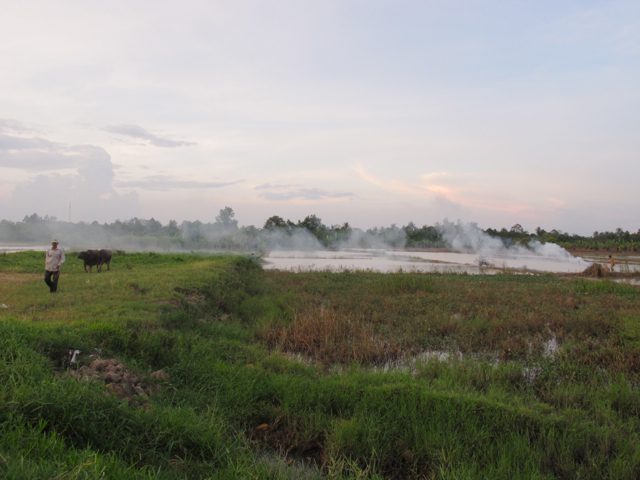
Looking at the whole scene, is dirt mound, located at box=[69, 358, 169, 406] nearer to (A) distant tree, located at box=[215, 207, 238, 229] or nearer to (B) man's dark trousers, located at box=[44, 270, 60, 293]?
(B) man's dark trousers, located at box=[44, 270, 60, 293]

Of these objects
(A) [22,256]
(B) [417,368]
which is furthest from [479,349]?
(A) [22,256]

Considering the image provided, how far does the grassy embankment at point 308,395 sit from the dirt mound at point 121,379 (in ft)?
0.21

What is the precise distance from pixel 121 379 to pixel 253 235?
57769mm

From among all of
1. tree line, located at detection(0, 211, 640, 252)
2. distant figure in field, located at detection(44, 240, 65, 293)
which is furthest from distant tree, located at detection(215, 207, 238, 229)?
distant figure in field, located at detection(44, 240, 65, 293)

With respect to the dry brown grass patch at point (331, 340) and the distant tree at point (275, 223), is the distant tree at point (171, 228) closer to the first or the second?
the distant tree at point (275, 223)

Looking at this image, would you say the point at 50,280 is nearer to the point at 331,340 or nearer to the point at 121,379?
the point at 331,340

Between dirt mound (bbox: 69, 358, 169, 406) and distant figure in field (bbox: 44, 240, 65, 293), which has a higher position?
distant figure in field (bbox: 44, 240, 65, 293)

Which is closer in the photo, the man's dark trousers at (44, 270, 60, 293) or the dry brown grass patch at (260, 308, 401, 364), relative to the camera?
the dry brown grass patch at (260, 308, 401, 364)

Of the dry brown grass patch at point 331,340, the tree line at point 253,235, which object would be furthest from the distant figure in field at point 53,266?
the tree line at point 253,235

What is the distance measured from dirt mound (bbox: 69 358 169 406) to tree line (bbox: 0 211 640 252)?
149 ft

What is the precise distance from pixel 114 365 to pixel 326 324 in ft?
15.9

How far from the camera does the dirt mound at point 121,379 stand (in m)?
4.70

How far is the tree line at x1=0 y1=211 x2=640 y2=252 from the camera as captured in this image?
54.9 meters

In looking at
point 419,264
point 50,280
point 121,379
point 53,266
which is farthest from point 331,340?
point 419,264
